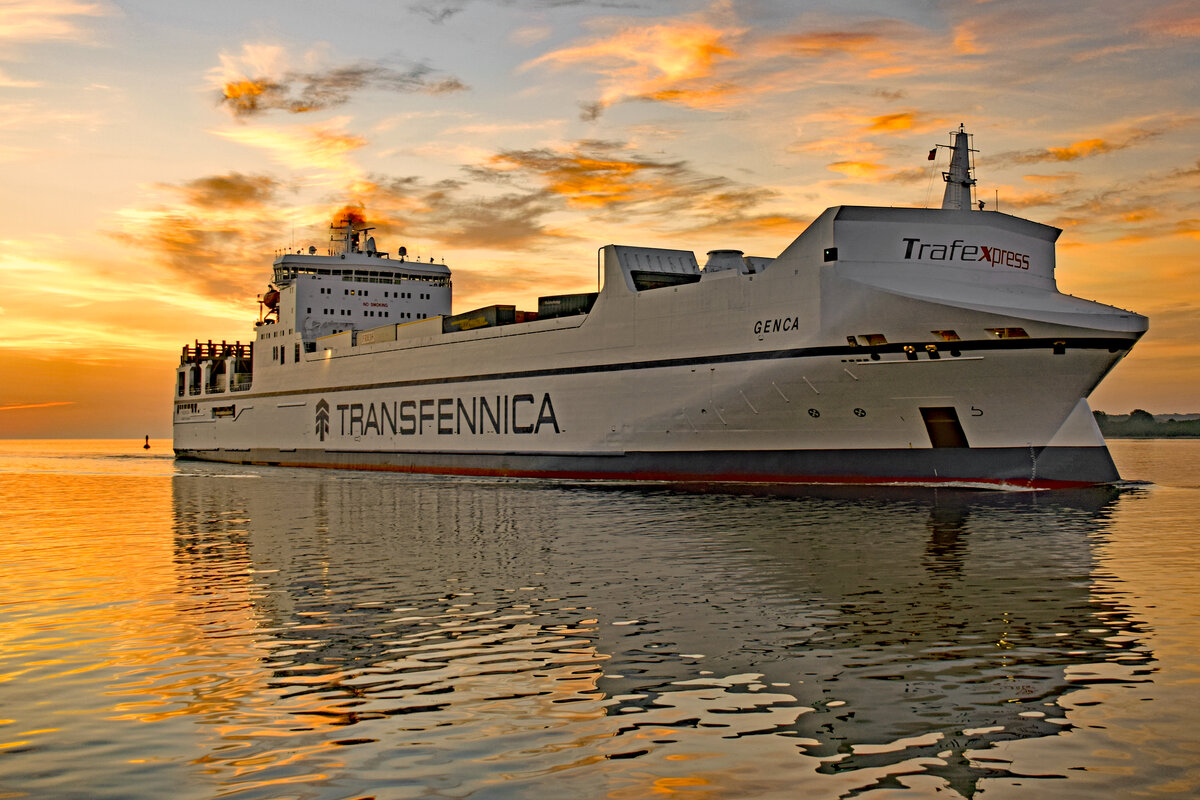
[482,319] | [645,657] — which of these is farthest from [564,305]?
[645,657]

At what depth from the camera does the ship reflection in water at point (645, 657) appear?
5246mm

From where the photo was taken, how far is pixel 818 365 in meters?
25.8

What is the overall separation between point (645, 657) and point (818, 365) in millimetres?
19013

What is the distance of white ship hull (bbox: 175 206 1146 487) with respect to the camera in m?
24.2

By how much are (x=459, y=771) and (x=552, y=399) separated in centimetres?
3046

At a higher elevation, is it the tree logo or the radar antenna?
the radar antenna

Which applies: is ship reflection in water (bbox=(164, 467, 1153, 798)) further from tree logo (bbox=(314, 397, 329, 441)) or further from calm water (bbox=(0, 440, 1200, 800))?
tree logo (bbox=(314, 397, 329, 441))

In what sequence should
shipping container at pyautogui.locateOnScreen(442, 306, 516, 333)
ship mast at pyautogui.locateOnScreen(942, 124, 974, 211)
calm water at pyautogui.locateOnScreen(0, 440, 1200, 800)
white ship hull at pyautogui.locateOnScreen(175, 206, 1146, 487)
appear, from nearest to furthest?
calm water at pyautogui.locateOnScreen(0, 440, 1200, 800) < white ship hull at pyautogui.locateOnScreen(175, 206, 1146, 487) < ship mast at pyautogui.locateOnScreen(942, 124, 974, 211) < shipping container at pyautogui.locateOnScreen(442, 306, 516, 333)

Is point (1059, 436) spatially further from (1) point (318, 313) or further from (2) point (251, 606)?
(1) point (318, 313)

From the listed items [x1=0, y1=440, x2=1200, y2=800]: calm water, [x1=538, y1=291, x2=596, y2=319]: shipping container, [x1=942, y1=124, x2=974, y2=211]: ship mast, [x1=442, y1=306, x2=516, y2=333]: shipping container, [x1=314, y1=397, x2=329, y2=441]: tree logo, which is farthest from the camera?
[x1=314, y1=397, x2=329, y2=441]: tree logo

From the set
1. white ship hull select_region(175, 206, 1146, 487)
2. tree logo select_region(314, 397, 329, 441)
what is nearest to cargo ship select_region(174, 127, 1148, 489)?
white ship hull select_region(175, 206, 1146, 487)

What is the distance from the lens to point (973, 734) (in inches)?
227

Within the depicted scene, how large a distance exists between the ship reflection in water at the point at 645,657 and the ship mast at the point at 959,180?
14348 millimetres

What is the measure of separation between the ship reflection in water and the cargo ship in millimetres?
7546
